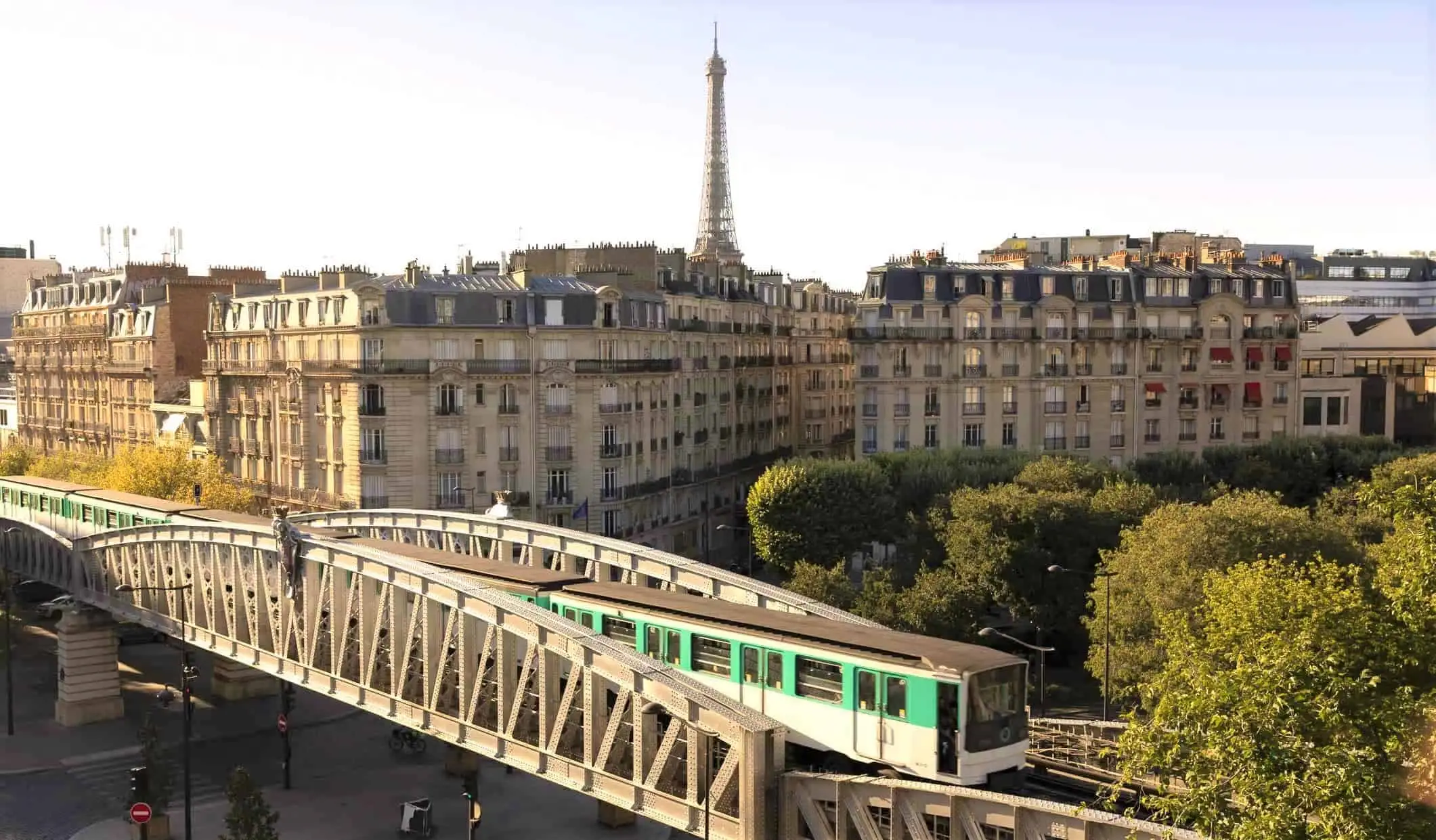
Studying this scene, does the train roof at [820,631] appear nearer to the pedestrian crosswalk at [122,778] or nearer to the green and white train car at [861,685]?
the green and white train car at [861,685]

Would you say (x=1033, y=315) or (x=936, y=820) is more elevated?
(x=1033, y=315)

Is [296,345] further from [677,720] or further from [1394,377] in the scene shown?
[1394,377]

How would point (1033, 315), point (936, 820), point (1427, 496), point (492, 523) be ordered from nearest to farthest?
1. point (936, 820)
2. point (1427, 496)
3. point (492, 523)
4. point (1033, 315)

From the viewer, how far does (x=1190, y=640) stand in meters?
25.6

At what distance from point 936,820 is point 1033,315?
5361cm

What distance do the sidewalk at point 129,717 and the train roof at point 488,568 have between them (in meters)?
15.7

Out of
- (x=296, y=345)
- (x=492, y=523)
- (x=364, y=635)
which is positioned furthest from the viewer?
(x=296, y=345)

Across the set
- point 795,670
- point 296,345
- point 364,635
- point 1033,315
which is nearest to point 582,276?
point 296,345

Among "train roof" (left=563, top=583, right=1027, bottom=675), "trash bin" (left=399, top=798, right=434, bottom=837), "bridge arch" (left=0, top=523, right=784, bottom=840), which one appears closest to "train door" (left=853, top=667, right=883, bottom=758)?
"train roof" (left=563, top=583, right=1027, bottom=675)

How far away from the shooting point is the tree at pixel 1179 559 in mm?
41375

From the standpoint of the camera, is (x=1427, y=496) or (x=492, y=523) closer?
(x=1427, y=496)

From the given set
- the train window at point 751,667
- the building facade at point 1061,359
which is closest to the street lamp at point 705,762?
the train window at point 751,667

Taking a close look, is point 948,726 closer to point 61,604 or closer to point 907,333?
point 61,604

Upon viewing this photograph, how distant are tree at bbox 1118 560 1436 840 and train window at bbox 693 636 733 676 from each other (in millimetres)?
7723
